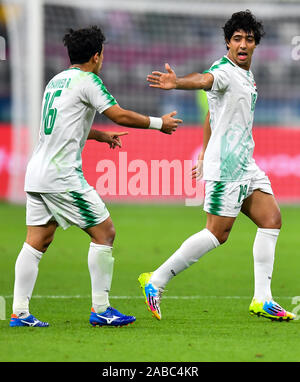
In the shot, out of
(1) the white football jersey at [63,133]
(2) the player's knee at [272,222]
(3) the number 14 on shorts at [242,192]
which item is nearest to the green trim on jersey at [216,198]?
(3) the number 14 on shorts at [242,192]

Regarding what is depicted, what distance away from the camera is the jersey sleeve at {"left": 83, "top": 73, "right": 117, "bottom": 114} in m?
6.14

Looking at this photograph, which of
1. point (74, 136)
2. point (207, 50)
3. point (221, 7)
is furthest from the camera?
point (207, 50)

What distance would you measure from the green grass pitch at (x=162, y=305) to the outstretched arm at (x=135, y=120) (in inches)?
55.2

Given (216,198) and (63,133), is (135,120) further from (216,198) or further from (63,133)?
(216,198)

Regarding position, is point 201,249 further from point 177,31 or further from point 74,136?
point 177,31

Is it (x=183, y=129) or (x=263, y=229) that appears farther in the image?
(x=183, y=129)

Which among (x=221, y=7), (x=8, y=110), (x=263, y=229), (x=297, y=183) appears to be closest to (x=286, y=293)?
(x=263, y=229)

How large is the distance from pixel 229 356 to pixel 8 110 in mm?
19416

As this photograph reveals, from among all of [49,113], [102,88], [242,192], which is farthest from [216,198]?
[49,113]

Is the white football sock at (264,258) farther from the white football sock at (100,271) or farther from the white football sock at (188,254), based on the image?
the white football sock at (100,271)

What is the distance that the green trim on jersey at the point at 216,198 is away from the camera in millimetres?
6738

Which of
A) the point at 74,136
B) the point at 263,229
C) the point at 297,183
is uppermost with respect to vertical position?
the point at 74,136

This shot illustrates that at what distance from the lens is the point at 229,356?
5.27 meters

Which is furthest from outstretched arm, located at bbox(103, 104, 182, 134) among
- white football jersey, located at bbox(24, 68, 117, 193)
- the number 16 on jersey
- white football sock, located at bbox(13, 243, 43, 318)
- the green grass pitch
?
the green grass pitch
